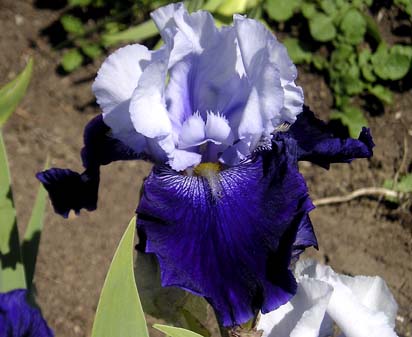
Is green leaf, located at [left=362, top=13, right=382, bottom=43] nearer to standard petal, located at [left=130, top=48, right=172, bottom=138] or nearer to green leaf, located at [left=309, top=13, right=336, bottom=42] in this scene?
green leaf, located at [left=309, top=13, right=336, bottom=42]

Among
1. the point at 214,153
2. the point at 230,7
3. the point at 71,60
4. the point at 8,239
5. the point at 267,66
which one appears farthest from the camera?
the point at 71,60

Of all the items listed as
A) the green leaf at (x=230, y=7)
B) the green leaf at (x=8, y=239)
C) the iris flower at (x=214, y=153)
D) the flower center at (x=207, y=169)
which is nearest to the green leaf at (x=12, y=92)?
the green leaf at (x=8, y=239)

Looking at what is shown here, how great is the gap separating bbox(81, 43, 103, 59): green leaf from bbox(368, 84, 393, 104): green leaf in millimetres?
810

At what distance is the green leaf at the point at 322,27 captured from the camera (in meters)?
1.98

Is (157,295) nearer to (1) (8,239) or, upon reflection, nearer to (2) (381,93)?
(1) (8,239)

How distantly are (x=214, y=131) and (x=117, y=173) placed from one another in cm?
119

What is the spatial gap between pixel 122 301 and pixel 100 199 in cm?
126

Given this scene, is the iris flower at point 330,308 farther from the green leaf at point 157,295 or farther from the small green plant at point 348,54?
the small green plant at point 348,54

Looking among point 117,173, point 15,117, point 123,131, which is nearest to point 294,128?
point 123,131

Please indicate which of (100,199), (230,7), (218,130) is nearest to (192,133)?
(218,130)

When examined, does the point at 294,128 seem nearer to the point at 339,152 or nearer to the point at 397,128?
the point at 339,152

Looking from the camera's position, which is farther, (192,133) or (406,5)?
(406,5)

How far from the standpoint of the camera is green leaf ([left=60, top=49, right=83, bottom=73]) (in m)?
2.08

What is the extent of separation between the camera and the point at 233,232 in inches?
27.0
